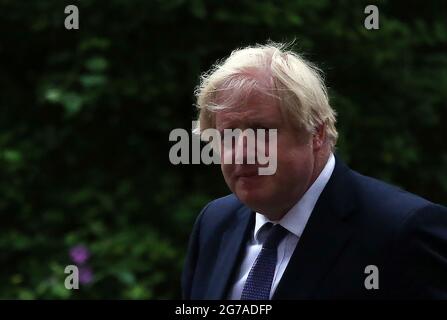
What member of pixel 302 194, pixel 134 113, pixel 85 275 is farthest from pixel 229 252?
pixel 134 113

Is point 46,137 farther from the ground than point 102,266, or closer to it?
farther from the ground

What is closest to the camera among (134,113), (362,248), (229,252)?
(362,248)

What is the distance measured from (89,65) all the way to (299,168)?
2.28m

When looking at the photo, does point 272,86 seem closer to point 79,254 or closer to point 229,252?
point 229,252

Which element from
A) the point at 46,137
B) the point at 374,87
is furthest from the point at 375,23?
the point at 46,137

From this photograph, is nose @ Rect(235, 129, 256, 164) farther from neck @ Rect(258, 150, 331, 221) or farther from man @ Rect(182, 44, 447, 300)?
neck @ Rect(258, 150, 331, 221)

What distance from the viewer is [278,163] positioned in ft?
5.89

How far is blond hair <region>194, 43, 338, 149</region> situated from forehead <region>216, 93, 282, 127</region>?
1cm

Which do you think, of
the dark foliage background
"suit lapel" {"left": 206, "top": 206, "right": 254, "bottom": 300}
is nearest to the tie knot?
"suit lapel" {"left": 206, "top": 206, "right": 254, "bottom": 300}

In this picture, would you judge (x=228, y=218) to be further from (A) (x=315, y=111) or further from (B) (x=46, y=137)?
(B) (x=46, y=137)

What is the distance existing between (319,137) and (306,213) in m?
0.21

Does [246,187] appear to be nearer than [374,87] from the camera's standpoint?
Yes

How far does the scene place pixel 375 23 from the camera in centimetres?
412

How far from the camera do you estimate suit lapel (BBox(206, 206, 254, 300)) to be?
194cm
